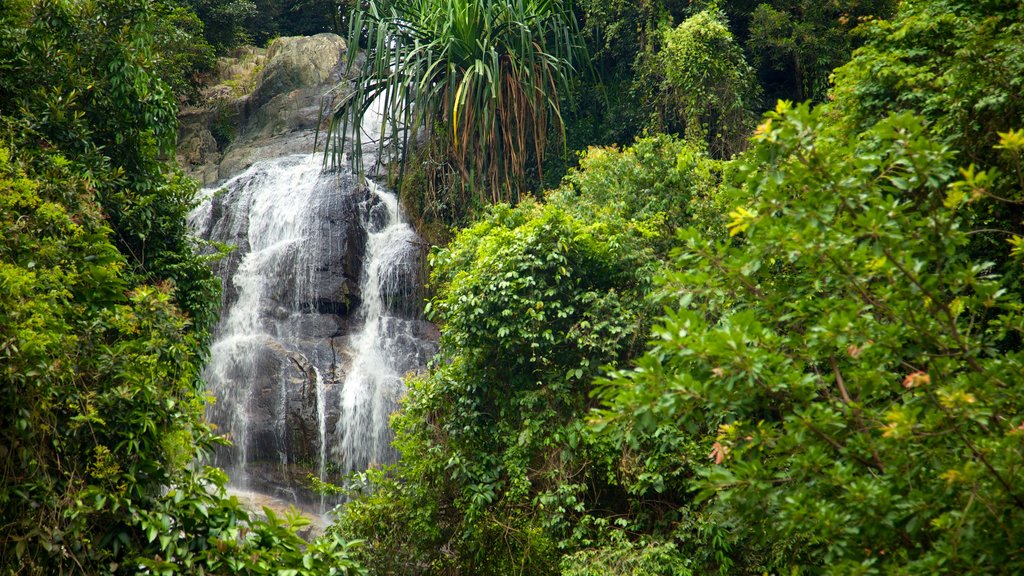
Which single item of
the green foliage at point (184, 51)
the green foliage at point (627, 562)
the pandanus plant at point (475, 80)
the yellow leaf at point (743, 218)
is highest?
the green foliage at point (184, 51)

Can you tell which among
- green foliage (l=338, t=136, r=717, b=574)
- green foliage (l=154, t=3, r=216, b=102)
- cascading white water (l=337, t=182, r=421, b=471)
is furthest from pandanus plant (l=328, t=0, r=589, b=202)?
green foliage (l=154, t=3, r=216, b=102)

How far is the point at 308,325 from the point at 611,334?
7.28 metres

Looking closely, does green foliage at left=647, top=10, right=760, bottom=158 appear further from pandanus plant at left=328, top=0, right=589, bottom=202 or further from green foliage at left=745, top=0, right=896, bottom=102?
pandanus plant at left=328, top=0, right=589, bottom=202

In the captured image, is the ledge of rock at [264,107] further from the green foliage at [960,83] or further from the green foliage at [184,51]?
the green foliage at [960,83]

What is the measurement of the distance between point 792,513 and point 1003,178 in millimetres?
3134

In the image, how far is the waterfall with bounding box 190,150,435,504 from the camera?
1223 cm

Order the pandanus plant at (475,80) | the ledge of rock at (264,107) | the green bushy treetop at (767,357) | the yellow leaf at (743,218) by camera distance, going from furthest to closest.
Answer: the ledge of rock at (264,107) < the pandanus plant at (475,80) < the yellow leaf at (743,218) < the green bushy treetop at (767,357)

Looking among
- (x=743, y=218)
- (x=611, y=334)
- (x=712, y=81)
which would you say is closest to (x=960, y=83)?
(x=743, y=218)

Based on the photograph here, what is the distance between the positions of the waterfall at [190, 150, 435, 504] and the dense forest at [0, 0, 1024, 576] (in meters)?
2.37

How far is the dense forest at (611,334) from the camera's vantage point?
3.54 m

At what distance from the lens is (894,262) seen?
3.47 meters

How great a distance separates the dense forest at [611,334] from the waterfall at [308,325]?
2.37 metres

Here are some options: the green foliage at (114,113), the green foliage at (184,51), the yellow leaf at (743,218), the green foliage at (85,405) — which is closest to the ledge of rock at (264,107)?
the green foliage at (184,51)

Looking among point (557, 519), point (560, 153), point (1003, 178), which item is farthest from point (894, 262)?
point (560, 153)
